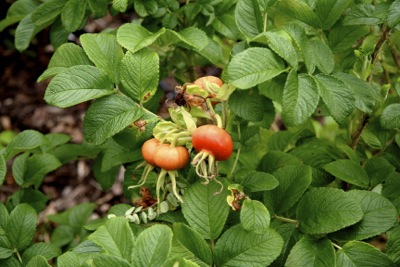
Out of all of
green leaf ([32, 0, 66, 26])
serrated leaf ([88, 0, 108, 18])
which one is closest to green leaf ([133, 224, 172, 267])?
serrated leaf ([88, 0, 108, 18])

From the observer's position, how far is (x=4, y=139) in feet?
10.5

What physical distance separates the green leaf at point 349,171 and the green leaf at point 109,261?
27.7 inches

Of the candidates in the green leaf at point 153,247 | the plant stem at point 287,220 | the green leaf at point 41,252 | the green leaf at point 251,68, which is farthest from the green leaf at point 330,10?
the green leaf at point 41,252

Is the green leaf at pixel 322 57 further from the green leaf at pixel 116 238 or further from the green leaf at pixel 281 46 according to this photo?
the green leaf at pixel 116 238

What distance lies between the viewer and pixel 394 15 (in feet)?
4.39

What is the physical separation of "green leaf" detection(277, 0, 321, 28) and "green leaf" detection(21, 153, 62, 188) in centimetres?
88

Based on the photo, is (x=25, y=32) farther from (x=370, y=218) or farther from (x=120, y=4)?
(x=370, y=218)

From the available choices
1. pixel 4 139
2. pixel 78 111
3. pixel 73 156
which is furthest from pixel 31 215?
pixel 78 111

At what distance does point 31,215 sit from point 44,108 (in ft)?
8.39

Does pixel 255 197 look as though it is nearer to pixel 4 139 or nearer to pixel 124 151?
pixel 124 151

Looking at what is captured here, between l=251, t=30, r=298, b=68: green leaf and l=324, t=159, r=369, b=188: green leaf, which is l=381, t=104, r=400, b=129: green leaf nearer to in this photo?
l=324, t=159, r=369, b=188: green leaf

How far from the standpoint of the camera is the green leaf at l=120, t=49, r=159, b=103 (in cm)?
138

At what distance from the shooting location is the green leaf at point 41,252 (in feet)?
5.11

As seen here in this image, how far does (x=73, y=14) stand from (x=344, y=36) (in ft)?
2.67
